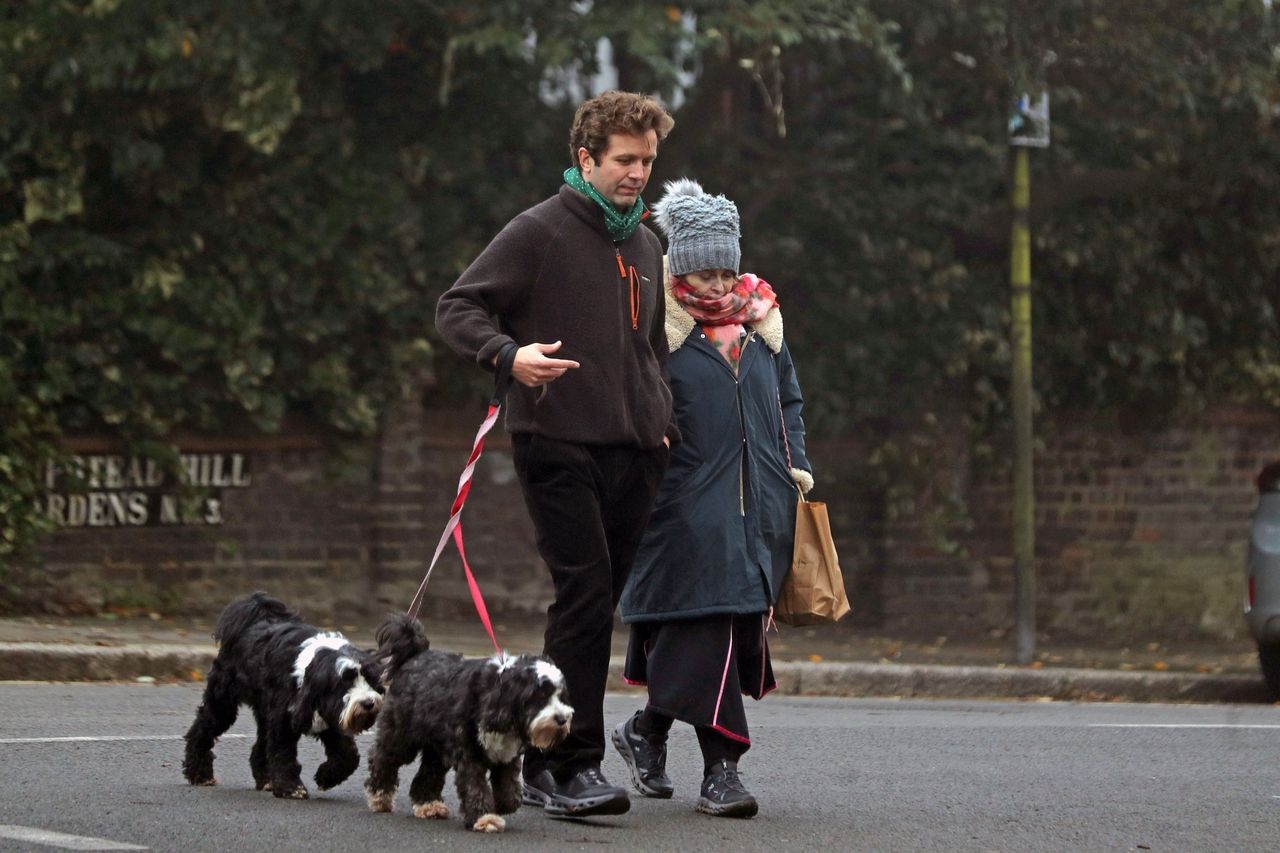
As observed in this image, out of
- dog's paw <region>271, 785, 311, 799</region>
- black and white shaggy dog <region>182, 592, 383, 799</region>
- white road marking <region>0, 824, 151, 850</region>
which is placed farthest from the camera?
dog's paw <region>271, 785, 311, 799</region>

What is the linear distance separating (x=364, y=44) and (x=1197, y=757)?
7.32 meters

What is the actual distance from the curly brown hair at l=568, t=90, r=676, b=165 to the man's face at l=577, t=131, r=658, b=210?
0.02 m

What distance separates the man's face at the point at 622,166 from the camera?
5766 millimetres

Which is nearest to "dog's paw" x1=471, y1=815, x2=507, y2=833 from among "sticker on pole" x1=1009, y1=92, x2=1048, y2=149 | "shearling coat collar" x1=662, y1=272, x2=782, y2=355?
"shearling coat collar" x1=662, y1=272, x2=782, y2=355

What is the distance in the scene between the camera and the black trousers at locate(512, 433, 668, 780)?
5.74 metres

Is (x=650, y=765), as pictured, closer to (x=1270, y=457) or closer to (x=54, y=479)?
(x=54, y=479)

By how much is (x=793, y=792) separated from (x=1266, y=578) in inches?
207

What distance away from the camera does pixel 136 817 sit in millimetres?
5641

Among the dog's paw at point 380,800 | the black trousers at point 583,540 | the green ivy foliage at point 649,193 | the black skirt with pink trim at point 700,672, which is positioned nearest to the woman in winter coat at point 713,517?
the black skirt with pink trim at point 700,672

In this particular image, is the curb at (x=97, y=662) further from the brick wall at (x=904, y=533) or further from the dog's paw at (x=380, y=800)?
the dog's paw at (x=380, y=800)

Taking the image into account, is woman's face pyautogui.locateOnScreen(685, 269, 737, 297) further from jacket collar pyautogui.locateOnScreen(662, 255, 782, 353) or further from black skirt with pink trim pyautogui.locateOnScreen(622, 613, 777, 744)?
black skirt with pink trim pyautogui.locateOnScreen(622, 613, 777, 744)

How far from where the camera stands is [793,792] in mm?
6793

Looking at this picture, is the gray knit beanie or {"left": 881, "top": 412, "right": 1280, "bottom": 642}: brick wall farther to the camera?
{"left": 881, "top": 412, "right": 1280, "bottom": 642}: brick wall

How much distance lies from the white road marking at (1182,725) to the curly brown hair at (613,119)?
4.71 metres
